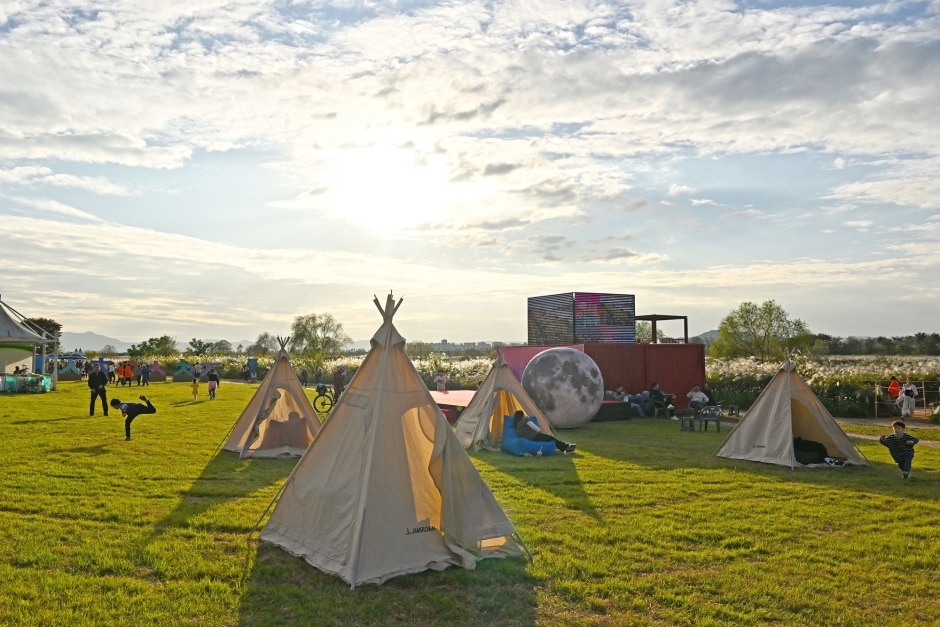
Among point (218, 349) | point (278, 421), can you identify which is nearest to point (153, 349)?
point (218, 349)

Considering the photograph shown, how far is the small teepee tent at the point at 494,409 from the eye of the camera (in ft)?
51.4

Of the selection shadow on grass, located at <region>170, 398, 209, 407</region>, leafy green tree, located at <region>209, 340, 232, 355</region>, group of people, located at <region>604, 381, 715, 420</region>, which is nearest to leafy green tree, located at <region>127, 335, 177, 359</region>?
leafy green tree, located at <region>209, 340, 232, 355</region>

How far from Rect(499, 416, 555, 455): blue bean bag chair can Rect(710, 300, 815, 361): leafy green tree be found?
55.9 m

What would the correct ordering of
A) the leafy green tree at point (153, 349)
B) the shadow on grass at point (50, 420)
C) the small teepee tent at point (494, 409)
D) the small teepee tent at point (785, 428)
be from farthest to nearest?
the leafy green tree at point (153, 349) < the shadow on grass at point (50, 420) < the small teepee tent at point (494, 409) < the small teepee tent at point (785, 428)

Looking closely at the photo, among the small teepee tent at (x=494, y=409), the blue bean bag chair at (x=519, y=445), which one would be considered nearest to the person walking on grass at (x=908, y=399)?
the small teepee tent at (x=494, y=409)

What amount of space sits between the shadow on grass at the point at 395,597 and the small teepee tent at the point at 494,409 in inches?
332

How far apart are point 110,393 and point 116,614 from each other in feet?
98.6

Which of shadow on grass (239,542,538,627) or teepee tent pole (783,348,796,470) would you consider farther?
teepee tent pole (783,348,796,470)

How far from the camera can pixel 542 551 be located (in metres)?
7.52

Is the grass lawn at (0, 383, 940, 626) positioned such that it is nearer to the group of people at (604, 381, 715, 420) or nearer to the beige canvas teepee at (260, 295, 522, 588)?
the beige canvas teepee at (260, 295, 522, 588)

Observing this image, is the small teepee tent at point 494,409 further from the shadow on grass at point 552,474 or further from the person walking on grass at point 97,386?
the person walking on grass at point 97,386

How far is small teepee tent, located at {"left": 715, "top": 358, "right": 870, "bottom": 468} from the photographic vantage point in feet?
44.7

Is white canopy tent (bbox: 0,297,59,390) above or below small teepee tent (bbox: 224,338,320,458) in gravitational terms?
above

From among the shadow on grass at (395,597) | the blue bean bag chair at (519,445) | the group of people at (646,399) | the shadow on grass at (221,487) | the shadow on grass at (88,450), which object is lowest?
the shadow on grass at (395,597)
